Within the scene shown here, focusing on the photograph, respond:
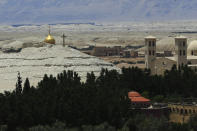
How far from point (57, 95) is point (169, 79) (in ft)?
49.6

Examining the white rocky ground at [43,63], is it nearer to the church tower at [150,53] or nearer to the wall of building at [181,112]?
the church tower at [150,53]

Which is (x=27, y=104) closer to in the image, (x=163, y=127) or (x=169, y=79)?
(x=163, y=127)

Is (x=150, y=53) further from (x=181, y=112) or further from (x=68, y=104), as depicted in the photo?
(x=68, y=104)

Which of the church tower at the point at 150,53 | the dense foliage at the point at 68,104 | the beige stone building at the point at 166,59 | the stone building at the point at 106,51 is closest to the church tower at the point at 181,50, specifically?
the beige stone building at the point at 166,59

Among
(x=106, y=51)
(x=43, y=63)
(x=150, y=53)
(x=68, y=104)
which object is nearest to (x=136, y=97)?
(x=68, y=104)

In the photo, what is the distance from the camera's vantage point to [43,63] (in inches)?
3103

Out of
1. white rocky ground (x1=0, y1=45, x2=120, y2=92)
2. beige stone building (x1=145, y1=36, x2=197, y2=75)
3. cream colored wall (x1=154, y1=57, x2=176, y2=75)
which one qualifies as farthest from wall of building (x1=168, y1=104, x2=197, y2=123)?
cream colored wall (x1=154, y1=57, x2=176, y2=75)

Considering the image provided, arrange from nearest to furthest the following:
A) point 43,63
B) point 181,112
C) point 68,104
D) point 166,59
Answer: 1. point 68,104
2. point 181,112
3. point 43,63
4. point 166,59

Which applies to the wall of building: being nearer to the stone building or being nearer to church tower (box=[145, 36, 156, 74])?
church tower (box=[145, 36, 156, 74])

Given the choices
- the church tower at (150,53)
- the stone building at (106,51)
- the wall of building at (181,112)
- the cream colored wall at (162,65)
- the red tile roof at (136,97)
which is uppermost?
the stone building at (106,51)

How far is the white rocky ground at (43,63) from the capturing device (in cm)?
7531

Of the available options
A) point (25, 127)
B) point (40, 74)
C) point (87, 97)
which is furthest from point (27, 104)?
point (40, 74)

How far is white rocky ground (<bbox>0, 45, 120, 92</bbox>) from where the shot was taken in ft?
247

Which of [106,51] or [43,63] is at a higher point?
[106,51]
